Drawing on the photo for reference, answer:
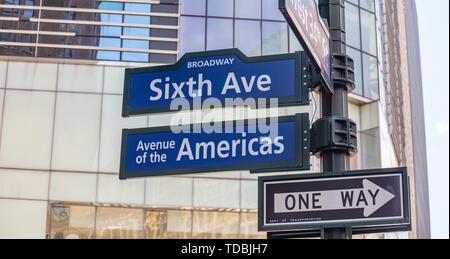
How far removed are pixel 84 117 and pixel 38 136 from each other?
1.52 meters

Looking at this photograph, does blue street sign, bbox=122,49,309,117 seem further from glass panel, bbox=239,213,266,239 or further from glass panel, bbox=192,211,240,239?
glass panel, bbox=239,213,266,239

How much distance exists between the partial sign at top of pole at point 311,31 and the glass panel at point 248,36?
1836 cm

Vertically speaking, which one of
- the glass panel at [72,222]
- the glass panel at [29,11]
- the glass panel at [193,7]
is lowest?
the glass panel at [72,222]

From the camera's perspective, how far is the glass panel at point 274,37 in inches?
985

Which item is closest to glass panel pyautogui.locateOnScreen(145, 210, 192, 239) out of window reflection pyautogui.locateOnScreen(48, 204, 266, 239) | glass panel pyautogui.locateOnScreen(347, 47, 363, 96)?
window reflection pyautogui.locateOnScreen(48, 204, 266, 239)

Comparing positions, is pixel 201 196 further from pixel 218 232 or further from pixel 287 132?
pixel 287 132

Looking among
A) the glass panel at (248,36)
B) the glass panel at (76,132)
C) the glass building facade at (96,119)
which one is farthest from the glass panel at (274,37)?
the glass panel at (76,132)

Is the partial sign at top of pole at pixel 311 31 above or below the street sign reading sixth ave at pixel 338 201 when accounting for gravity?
above

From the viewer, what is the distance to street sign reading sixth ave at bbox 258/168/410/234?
6066 mm

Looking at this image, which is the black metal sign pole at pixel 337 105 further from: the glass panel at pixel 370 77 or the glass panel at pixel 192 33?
the glass panel at pixel 370 77

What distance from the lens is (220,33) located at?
2514cm
